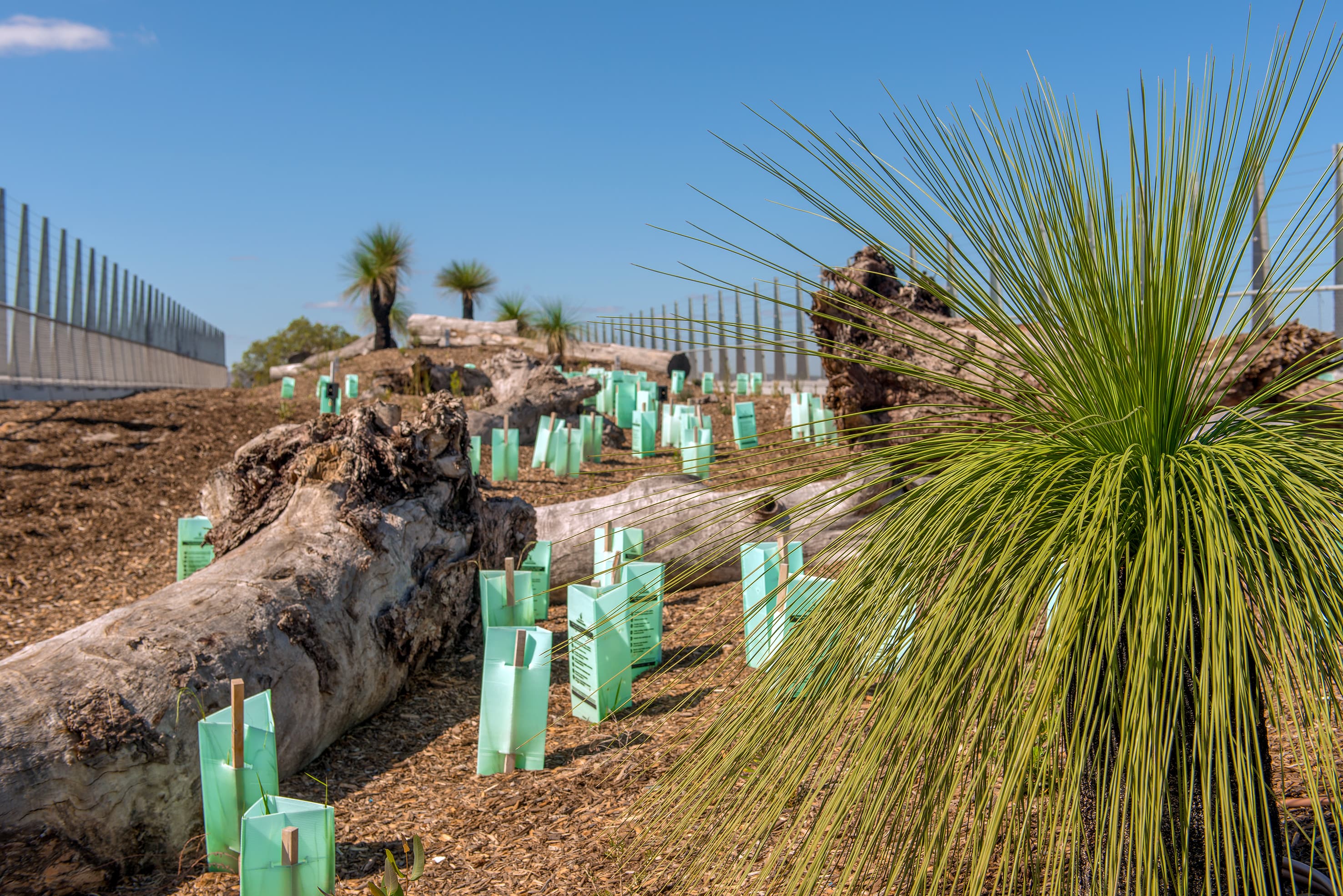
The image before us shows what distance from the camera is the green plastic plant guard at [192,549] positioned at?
4.29 meters

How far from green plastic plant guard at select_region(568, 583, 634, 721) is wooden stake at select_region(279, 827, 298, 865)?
1235mm

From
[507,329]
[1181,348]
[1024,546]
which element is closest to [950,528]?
[1024,546]

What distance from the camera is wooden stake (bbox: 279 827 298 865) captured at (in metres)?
1.91

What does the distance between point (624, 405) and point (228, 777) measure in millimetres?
8493

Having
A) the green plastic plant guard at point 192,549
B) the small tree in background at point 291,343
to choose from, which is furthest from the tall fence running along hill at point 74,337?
the small tree in background at point 291,343

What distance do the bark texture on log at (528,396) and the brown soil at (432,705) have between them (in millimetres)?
1545

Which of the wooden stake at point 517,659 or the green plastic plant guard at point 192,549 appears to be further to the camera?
the green plastic plant guard at point 192,549

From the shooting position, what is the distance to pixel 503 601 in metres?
3.64

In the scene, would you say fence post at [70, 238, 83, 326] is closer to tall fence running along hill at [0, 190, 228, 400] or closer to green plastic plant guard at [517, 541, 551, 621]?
tall fence running along hill at [0, 190, 228, 400]

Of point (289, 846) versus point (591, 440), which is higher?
point (591, 440)

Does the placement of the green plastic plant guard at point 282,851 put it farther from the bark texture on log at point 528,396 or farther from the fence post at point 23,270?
the fence post at point 23,270

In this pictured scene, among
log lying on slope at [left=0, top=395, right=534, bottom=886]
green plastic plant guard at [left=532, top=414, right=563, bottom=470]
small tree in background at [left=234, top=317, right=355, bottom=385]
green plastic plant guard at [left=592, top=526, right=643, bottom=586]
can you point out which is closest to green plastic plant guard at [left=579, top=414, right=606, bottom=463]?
green plastic plant guard at [left=532, top=414, right=563, bottom=470]

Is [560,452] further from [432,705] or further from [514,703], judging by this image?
[514,703]

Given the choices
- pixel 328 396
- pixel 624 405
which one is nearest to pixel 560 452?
pixel 624 405
